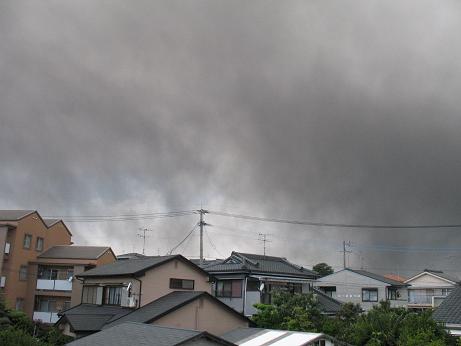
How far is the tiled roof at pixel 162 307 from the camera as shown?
29594 mm

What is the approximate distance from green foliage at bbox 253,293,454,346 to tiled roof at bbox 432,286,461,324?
0.76 meters

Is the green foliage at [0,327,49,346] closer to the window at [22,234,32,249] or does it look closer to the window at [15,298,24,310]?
the window at [22,234,32,249]

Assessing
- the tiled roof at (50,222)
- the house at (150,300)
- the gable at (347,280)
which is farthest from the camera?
the gable at (347,280)

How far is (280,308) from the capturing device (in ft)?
118

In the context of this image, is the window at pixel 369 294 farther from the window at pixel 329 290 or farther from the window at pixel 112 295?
the window at pixel 112 295

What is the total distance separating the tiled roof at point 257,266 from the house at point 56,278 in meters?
14.0

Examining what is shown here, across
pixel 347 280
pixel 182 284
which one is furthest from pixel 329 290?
pixel 182 284

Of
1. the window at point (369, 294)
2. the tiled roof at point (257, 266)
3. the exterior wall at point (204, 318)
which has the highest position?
the tiled roof at point (257, 266)

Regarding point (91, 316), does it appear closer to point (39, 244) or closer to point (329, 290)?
point (39, 244)

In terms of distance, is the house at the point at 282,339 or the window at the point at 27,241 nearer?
the house at the point at 282,339

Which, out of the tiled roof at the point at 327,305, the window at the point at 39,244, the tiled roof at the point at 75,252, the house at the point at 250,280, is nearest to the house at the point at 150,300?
the house at the point at 250,280

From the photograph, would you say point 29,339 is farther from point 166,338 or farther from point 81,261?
point 81,261

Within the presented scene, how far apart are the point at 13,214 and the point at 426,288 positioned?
183ft

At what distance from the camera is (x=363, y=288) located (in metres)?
63.6
